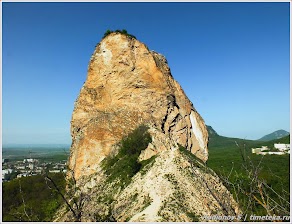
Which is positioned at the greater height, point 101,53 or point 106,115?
point 101,53

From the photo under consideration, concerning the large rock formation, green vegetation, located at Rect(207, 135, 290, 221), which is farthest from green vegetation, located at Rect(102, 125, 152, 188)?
green vegetation, located at Rect(207, 135, 290, 221)

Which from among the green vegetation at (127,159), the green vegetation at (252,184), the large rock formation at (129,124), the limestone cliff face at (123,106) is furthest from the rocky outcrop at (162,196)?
the limestone cliff face at (123,106)

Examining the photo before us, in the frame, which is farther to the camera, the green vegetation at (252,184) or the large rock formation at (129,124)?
the large rock formation at (129,124)

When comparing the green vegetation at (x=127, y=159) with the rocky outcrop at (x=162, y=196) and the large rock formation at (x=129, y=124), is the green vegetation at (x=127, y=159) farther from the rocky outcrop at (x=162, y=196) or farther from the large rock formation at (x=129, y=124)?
the rocky outcrop at (x=162, y=196)

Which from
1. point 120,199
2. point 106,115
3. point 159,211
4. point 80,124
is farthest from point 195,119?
point 159,211

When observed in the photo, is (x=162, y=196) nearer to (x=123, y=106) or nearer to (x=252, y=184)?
(x=252, y=184)

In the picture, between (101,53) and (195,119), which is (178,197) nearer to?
(195,119)
